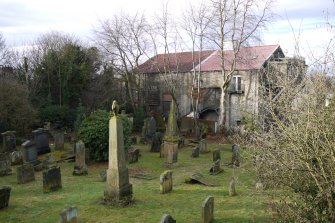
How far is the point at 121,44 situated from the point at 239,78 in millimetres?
11839

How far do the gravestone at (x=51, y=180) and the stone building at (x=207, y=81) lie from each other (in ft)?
60.3

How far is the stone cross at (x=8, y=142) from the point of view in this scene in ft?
65.8

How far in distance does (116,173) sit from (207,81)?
25.8 m

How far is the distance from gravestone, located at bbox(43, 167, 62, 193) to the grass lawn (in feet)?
0.79

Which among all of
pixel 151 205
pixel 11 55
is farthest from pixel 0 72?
pixel 151 205

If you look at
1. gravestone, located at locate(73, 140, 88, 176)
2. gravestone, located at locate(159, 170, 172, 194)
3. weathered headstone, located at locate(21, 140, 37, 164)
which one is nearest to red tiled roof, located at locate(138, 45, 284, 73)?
weathered headstone, located at locate(21, 140, 37, 164)

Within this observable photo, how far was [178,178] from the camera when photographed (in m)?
13.7

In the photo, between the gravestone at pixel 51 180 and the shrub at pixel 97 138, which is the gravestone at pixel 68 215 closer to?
the gravestone at pixel 51 180

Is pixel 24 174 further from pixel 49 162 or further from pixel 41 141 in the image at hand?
pixel 41 141

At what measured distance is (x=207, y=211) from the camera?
8.16 meters

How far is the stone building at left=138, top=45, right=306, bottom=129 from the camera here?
31375mm

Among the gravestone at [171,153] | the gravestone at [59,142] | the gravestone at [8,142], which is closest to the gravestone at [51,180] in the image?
the gravestone at [171,153]

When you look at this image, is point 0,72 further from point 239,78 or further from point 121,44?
point 239,78

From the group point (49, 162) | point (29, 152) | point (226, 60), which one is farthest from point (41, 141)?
point (226, 60)
